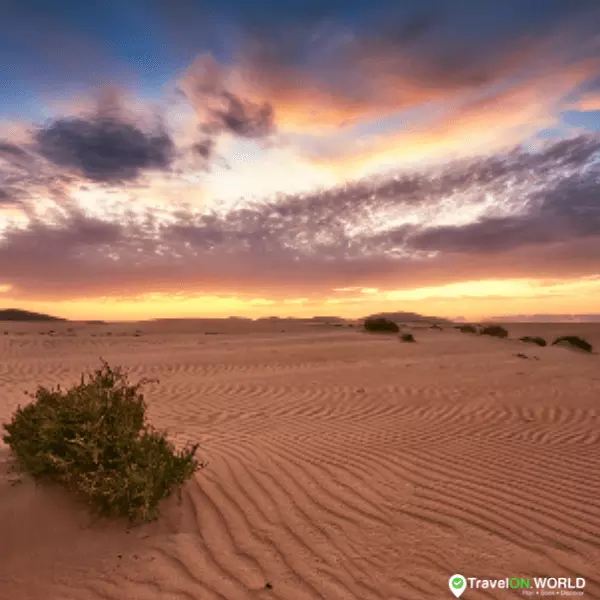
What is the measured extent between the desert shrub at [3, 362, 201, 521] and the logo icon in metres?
2.31

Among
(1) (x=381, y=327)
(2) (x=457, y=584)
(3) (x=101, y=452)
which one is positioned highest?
(1) (x=381, y=327)

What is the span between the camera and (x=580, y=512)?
4.74 m

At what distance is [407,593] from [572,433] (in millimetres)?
5978

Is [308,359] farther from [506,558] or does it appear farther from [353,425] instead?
[506,558]

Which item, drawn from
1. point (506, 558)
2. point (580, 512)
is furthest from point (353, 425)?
point (506, 558)

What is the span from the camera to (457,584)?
3.50 metres

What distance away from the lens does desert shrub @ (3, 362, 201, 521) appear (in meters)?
4.02

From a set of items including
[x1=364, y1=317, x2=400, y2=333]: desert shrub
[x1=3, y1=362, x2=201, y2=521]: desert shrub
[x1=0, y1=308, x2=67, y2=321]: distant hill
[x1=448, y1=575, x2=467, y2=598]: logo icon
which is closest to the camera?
[x1=448, y1=575, x2=467, y2=598]: logo icon

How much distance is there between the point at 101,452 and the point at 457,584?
2.92 metres

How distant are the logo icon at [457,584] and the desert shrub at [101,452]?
7.57 ft

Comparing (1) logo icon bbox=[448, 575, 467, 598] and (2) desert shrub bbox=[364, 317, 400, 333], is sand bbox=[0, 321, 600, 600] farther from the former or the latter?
(2) desert shrub bbox=[364, 317, 400, 333]

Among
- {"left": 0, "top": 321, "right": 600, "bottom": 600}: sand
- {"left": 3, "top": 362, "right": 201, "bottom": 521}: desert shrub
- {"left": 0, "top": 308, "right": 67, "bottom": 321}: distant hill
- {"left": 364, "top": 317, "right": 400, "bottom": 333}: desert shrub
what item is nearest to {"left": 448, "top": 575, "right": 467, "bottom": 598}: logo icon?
{"left": 0, "top": 321, "right": 600, "bottom": 600}: sand

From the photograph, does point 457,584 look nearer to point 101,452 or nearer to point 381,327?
point 101,452

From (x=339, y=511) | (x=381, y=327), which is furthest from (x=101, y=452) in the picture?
(x=381, y=327)
